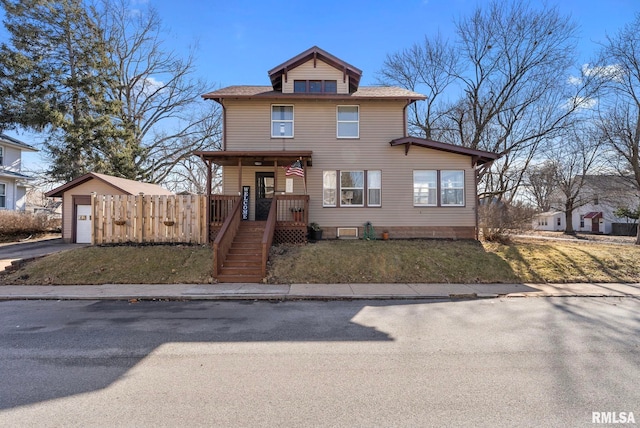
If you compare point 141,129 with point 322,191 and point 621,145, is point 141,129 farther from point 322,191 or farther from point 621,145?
point 621,145

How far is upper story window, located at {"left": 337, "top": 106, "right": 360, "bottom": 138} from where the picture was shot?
1550 cm

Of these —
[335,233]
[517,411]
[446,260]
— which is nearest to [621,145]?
[446,260]

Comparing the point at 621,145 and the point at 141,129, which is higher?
the point at 141,129

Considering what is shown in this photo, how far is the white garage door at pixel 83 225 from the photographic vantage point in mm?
18094

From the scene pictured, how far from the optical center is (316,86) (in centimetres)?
1588

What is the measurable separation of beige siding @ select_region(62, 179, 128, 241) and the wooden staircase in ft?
33.8

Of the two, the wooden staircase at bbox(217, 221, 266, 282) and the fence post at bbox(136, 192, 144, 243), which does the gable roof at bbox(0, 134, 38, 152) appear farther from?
the wooden staircase at bbox(217, 221, 266, 282)

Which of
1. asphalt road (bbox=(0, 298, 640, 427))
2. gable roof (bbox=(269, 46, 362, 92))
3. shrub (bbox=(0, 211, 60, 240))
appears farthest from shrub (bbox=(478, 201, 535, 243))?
shrub (bbox=(0, 211, 60, 240))

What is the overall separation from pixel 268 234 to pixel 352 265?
318 cm

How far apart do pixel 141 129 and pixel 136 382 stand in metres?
31.3

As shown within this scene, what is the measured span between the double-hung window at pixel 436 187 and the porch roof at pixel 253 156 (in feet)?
17.9

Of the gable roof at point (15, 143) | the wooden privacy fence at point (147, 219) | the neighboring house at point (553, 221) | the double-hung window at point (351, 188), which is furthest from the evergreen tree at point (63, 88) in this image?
the neighboring house at point (553, 221)

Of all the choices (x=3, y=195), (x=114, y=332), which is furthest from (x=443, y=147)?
(x=3, y=195)

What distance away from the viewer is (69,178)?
888 inches
